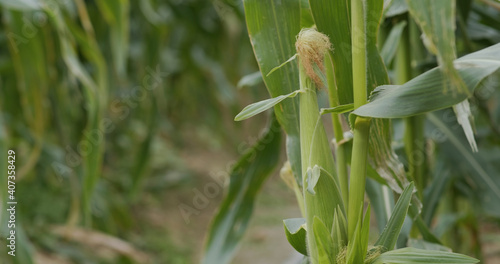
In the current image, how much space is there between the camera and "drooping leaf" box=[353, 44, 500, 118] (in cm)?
23

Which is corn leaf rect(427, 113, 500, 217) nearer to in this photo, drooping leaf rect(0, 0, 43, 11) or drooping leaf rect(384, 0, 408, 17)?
drooping leaf rect(384, 0, 408, 17)

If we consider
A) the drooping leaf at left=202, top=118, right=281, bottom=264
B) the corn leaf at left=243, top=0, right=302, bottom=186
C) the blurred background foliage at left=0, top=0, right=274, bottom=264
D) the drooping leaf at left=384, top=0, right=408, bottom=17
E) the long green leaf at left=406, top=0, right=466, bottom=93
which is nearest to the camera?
the long green leaf at left=406, top=0, right=466, bottom=93

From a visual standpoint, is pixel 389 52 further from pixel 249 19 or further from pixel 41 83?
pixel 41 83

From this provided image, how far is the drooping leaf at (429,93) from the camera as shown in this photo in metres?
0.23

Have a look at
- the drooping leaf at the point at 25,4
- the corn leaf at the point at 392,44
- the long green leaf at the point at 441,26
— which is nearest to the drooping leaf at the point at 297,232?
the long green leaf at the point at 441,26

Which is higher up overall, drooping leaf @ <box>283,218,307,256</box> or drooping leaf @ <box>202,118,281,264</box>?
drooping leaf @ <box>202,118,281,264</box>

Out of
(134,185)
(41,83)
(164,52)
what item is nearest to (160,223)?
(164,52)

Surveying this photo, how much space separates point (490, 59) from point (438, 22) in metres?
0.07

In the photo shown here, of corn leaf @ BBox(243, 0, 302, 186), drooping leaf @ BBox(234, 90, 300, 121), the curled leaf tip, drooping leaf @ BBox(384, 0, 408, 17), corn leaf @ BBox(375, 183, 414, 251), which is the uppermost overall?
drooping leaf @ BBox(384, 0, 408, 17)

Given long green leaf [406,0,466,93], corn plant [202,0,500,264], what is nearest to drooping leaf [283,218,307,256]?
corn plant [202,0,500,264]

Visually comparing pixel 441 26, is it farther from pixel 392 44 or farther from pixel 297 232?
pixel 392 44

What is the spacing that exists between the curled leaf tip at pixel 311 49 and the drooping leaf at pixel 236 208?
0.27 metres

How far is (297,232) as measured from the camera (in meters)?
0.28

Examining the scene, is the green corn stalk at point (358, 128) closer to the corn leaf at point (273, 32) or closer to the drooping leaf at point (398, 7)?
the corn leaf at point (273, 32)
